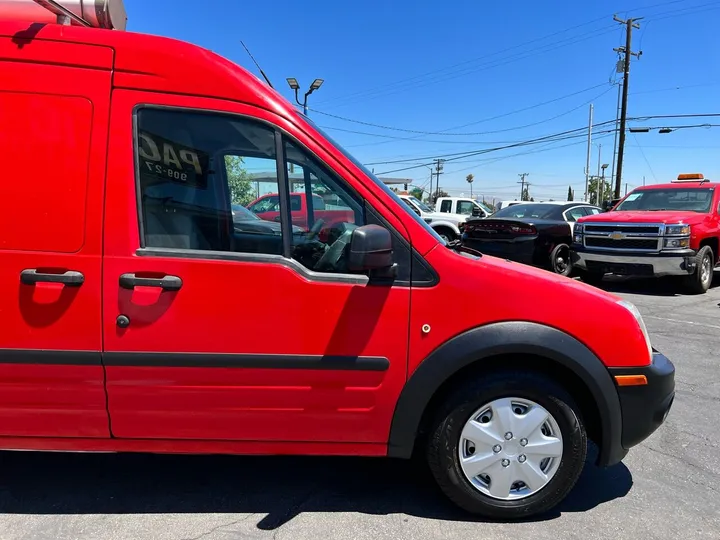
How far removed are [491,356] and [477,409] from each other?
26 cm

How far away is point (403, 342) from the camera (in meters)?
2.40

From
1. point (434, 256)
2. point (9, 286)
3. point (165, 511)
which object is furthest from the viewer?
point (165, 511)

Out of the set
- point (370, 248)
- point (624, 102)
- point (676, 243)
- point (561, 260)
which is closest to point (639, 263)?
point (676, 243)

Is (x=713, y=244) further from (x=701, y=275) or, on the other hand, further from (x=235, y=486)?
(x=235, y=486)

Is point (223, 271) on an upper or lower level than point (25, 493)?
upper

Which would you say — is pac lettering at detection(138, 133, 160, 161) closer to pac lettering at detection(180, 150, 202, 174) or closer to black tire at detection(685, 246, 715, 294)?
pac lettering at detection(180, 150, 202, 174)

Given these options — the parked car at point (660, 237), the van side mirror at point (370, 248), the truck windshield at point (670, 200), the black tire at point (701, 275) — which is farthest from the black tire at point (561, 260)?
the van side mirror at point (370, 248)

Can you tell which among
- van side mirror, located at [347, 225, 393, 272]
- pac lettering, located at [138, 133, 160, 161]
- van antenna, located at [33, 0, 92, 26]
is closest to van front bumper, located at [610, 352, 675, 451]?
van side mirror, located at [347, 225, 393, 272]

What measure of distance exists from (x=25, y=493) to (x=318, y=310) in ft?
6.29

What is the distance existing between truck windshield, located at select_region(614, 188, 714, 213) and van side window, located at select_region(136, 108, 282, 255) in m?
9.62

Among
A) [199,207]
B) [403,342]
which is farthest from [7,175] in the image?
[403,342]

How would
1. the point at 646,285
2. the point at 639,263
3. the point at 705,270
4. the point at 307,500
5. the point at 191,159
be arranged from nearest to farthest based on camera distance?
the point at 191,159 < the point at 307,500 < the point at 639,263 < the point at 705,270 < the point at 646,285

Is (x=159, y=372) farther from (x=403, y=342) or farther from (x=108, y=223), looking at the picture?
(x=403, y=342)

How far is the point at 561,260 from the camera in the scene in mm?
10320
